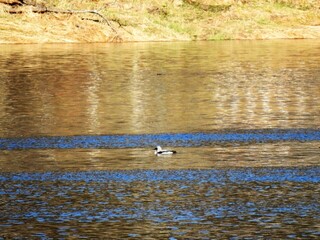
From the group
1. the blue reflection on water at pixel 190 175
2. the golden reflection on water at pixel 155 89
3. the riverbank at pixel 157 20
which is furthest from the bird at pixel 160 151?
the riverbank at pixel 157 20

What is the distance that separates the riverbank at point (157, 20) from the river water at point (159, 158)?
22.9 meters

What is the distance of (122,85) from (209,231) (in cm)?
2676

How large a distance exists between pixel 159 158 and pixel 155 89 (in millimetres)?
17561

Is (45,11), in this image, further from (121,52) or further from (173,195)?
(173,195)

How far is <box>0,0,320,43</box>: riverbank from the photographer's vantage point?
72750mm

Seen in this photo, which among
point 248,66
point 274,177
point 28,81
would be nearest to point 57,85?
point 28,81

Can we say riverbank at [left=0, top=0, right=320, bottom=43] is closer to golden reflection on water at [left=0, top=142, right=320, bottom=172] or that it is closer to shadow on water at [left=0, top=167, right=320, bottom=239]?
golden reflection on water at [left=0, top=142, right=320, bottom=172]

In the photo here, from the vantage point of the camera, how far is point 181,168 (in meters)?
23.0

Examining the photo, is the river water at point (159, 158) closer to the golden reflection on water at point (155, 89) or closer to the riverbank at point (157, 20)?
the golden reflection on water at point (155, 89)

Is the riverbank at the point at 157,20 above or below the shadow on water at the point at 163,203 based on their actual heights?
below

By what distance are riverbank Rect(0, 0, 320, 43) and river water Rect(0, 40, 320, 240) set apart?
22.9 meters

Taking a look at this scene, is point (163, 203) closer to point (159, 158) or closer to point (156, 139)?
point (159, 158)

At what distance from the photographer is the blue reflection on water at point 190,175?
21.6 m

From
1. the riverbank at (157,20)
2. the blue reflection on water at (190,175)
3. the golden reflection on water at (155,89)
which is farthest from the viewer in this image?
the riverbank at (157,20)
